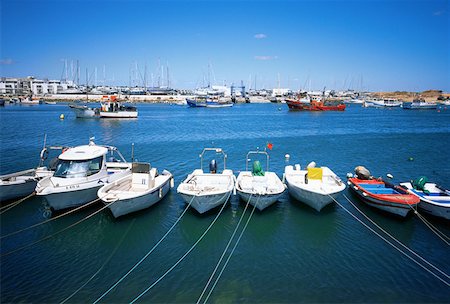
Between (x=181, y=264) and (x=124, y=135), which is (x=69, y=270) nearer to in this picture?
(x=181, y=264)

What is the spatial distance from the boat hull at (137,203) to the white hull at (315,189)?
7.47 meters

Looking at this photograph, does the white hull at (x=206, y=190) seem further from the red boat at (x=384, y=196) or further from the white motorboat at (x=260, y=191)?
the red boat at (x=384, y=196)

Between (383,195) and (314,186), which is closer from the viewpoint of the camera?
(383,195)

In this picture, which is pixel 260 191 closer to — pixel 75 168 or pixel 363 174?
pixel 363 174

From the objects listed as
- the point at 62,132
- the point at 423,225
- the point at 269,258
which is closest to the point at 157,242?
the point at 269,258

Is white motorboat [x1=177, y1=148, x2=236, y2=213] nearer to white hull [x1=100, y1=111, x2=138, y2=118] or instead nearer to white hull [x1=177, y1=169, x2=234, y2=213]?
white hull [x1=177, y1=169, x2=234, y2=213]

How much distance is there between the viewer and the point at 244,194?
15.8 m

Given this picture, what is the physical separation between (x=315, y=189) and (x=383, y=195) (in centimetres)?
337

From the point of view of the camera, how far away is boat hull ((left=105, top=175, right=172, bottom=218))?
47.4 feet

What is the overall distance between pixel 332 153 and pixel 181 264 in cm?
2602

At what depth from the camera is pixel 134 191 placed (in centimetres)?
1614

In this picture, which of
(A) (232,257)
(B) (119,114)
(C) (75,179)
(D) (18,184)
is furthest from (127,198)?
(B) (119,114)

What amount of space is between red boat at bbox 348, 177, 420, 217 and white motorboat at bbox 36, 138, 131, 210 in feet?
45.7

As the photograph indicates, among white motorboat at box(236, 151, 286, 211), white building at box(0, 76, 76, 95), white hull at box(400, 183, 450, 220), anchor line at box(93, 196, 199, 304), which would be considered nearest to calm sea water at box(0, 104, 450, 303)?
anchor line at box(93, 196, 199, 304)
